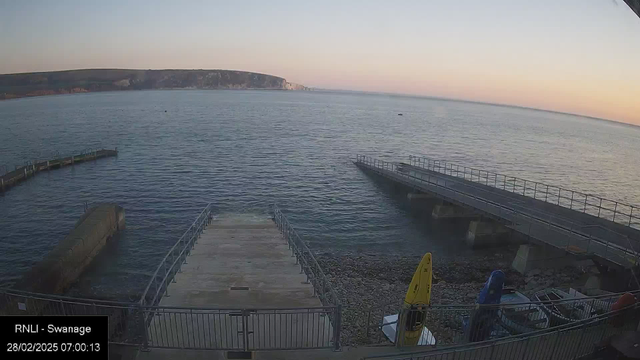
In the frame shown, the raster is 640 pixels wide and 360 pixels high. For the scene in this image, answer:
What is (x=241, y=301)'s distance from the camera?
10906 millimetres

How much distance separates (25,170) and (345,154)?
130 feet

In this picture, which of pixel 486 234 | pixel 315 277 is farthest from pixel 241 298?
pixel 486 234

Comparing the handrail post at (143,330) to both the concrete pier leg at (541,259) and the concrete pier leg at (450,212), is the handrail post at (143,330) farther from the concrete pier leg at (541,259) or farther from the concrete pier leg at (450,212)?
the concrete pier leg at (450,212)

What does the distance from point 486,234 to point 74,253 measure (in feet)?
75.1

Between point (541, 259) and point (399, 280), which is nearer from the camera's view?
point (399, 280)

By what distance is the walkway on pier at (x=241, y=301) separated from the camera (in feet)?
28.2

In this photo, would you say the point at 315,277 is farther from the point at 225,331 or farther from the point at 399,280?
the point at 399,280

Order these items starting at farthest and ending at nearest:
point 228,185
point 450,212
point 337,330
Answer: point 228,185
point 450,212
point 337,330

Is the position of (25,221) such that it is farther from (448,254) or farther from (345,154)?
(345,154)

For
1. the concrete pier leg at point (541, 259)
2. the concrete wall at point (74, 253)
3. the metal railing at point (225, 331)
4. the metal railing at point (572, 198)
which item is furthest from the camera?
the metal railing at point (572, 198)

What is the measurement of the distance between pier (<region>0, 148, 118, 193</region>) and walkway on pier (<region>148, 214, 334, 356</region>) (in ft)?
97.4

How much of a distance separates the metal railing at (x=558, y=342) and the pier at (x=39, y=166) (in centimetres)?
4070

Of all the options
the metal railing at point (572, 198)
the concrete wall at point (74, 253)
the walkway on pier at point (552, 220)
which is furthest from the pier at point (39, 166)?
the metal railing at point (572, 198)

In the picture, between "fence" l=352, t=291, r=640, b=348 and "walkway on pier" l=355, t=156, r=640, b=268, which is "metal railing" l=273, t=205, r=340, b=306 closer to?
"fence" l=352, t=291, r=640, b=348
